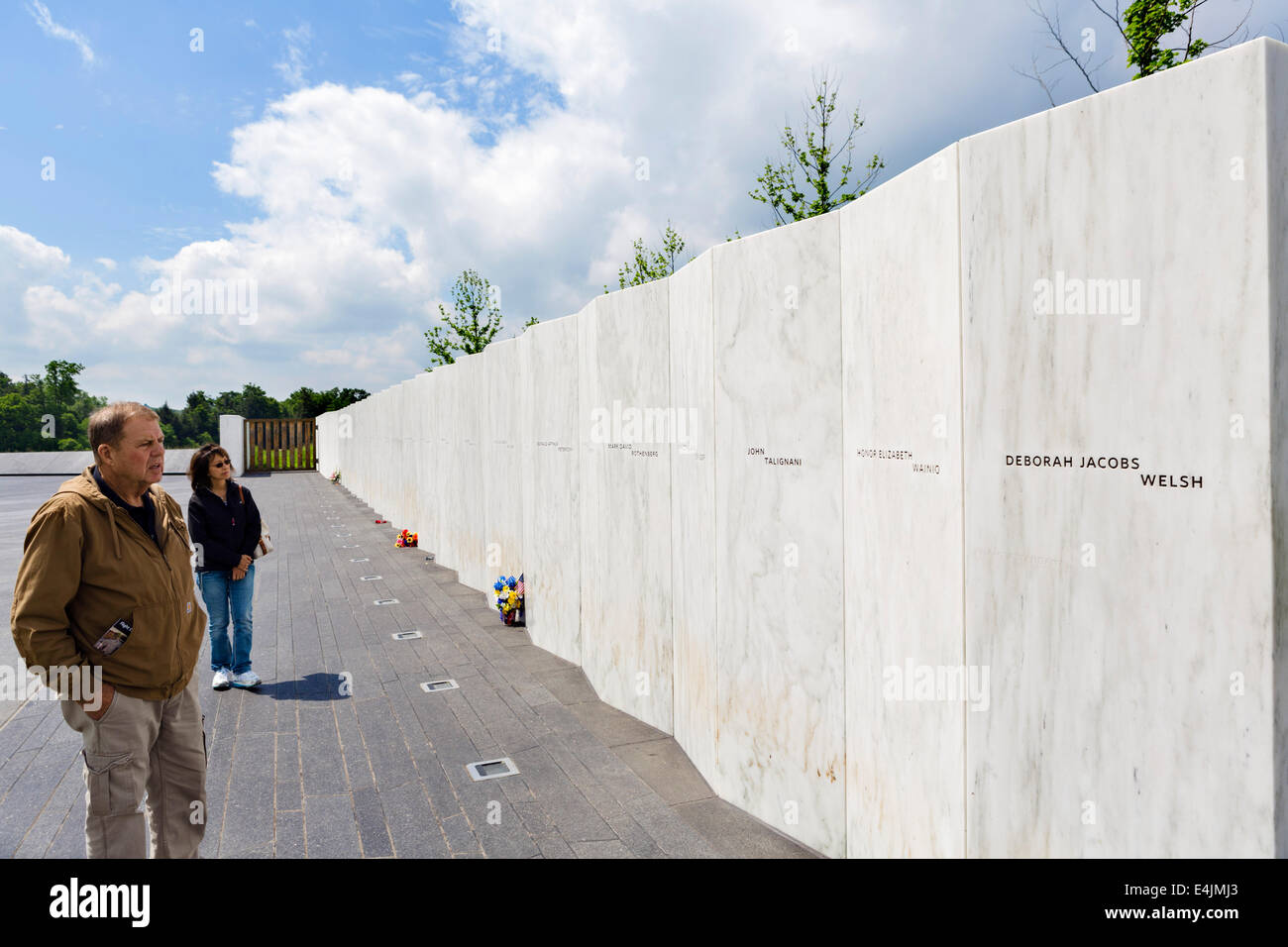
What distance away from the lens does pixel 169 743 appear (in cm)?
360

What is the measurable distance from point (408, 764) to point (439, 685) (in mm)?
1773

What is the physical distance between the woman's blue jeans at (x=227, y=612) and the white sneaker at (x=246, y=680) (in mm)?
49

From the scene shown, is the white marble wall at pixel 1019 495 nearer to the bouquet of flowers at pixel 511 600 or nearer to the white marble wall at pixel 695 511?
the white marble wall at pixel 695 511

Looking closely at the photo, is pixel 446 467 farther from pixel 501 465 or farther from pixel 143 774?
pixel 143 774

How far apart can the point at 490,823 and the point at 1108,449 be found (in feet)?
12.5

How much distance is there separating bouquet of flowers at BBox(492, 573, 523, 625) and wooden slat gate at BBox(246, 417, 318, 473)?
147 feet

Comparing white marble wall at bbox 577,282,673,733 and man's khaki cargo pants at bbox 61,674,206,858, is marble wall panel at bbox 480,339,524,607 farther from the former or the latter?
man's khaki cargo pants at bbox 61,674,206,858

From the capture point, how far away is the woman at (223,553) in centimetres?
701

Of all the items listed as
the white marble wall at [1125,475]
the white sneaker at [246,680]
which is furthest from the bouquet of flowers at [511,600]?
the white marble wall at [1125,475]

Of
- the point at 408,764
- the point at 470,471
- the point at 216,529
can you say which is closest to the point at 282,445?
the point at 470,471

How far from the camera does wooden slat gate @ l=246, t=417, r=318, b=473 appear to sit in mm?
49844

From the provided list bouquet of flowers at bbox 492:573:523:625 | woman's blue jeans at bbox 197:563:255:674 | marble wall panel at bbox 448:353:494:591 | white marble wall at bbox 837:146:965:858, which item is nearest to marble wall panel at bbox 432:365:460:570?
marble wall panel at bbox 448:353:494:591

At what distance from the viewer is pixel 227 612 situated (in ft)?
24.0
